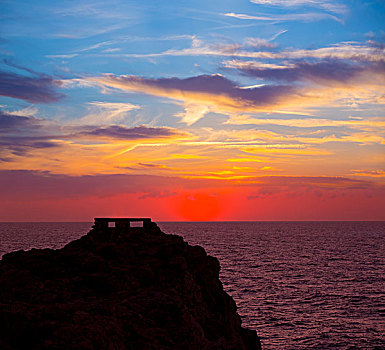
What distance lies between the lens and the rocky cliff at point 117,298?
49.5 feet

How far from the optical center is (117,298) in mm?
19719

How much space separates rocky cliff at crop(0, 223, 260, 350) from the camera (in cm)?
1510

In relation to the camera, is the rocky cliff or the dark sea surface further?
the dark sea surface

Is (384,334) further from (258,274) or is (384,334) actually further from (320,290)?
(258,274)

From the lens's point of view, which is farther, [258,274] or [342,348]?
[258,274]

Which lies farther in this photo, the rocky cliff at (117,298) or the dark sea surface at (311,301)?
the dark sea surface at (311,301)

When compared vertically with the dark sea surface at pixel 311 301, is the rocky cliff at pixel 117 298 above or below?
above

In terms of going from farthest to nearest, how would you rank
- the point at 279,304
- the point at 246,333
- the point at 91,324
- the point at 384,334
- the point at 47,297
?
the point at 279,304, the point at 384,334, the point at 246,333, the point at 47,297, the point at 91,324

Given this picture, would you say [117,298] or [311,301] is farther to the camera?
[311,301]

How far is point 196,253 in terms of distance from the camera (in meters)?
27.0

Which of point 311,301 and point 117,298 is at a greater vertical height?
point 117,298

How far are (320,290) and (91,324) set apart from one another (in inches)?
2360

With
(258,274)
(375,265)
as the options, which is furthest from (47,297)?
(375,265)

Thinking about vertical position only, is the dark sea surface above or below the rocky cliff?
below
